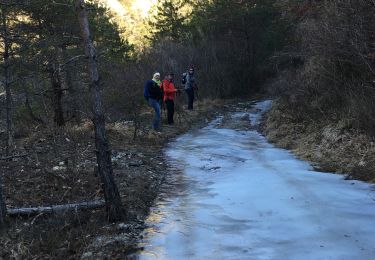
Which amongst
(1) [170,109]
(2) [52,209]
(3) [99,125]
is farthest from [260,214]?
(1) [170,109]

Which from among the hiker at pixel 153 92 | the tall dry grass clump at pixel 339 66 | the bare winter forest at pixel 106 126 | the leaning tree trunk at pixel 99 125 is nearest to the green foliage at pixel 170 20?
the bare winter forest at pixel 106 126

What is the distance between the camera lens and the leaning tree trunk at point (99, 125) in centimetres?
619

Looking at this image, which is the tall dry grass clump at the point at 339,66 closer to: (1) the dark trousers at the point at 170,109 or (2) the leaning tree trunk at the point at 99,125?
(1) the dark trousers at the point at 170,109

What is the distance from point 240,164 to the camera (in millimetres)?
10578

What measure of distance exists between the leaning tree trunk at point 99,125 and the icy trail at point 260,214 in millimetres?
647


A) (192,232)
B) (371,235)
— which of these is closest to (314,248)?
(371,235)

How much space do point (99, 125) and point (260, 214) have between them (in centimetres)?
267

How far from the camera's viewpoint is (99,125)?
632 centimetres

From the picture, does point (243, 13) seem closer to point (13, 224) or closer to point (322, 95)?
point (322, 95)

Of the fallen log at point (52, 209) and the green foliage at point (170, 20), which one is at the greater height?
the green foliage at point (170, 20)

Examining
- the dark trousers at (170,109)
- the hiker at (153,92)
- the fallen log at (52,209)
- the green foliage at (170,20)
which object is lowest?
the fallen log at (52,209)

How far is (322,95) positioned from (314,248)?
8585 mm

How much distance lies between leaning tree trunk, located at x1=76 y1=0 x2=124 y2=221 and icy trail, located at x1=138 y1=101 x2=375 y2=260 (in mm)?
647

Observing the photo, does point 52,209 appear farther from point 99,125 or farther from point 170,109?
point 170,109
